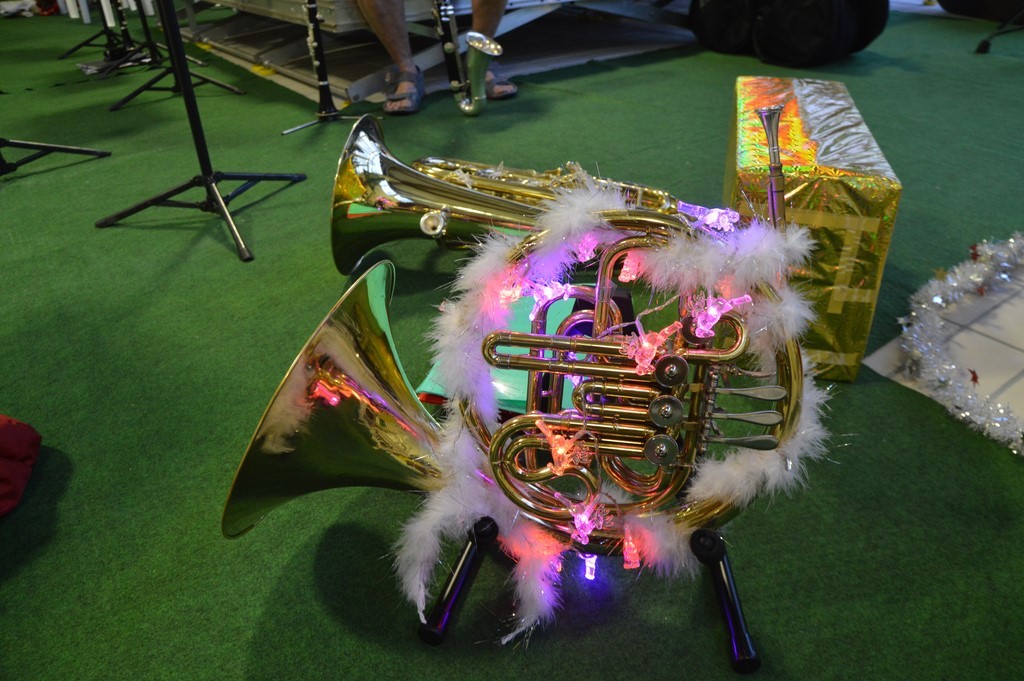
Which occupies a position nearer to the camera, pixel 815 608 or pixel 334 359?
pixel 334 359

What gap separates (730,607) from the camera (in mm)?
1085

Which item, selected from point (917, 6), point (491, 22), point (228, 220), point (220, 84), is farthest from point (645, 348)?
point (917, 6)

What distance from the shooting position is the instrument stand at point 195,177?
201cm

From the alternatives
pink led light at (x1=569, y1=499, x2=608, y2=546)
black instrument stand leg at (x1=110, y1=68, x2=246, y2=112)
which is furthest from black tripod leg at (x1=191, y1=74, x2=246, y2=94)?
pink led light at (x1=569, y1=499, x2=608, y2=546)

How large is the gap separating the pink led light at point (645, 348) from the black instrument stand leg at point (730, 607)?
1.02 feet

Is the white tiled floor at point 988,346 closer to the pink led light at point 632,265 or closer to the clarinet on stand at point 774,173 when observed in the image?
the clarinet on stand at point 774,173

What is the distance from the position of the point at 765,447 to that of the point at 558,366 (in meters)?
0.30

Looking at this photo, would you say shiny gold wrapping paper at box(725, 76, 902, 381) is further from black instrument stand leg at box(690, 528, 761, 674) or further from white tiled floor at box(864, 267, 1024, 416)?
black instrument stand leg at box(690, 528, 761, 674)

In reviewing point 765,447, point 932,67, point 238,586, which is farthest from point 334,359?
point 932,67

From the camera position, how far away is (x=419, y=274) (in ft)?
6.78

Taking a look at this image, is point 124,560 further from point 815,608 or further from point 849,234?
point 849,234

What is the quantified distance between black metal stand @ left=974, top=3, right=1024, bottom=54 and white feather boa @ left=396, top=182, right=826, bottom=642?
4.43 m

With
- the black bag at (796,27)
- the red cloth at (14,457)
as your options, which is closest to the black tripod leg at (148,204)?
the red cloth at (14,457)

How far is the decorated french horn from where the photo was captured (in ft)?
2.94
